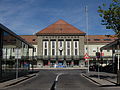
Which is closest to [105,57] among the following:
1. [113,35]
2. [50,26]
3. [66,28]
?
[66,28]

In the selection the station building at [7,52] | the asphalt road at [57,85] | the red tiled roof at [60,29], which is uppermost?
the red tiled roof at [60,29]

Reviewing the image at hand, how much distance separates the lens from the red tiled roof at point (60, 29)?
6906 centimetres

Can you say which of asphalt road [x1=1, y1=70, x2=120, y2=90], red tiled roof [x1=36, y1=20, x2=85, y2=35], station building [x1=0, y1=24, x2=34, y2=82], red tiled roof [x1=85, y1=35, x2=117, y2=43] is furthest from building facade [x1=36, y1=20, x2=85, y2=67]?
asphalt road [x1=1, y1=70, x2=120, y2=90]

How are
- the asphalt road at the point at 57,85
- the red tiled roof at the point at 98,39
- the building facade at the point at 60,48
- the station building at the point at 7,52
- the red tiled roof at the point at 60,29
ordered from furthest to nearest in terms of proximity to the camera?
the red tiled roof at the point at 98,39, the red tiled roof at the point at 60,29, the building facade at the point at 60,48, the station building at the point at 7,52, the asphalt road at the point at 57,85

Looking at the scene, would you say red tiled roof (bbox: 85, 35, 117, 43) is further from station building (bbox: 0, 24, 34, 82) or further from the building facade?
station building (bbox: 0, 24, 34, 82)

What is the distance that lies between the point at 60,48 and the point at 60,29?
8.20m

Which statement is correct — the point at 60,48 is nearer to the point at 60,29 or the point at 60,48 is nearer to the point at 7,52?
the point at 60,29

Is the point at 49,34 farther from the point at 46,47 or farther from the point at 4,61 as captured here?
the point at 4,61

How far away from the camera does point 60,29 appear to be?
7169 cm

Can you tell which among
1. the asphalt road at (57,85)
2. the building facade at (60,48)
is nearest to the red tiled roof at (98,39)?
the building facade at (60,48)

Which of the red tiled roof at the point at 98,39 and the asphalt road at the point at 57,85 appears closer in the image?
the asphalt road at the point at 57,85

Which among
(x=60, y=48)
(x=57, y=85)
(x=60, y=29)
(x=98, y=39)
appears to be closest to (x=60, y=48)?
(x=60, y=48)

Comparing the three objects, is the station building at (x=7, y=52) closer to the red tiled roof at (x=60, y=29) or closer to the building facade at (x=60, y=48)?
the building facade at (x=60, y=48)

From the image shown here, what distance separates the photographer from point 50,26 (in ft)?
243
